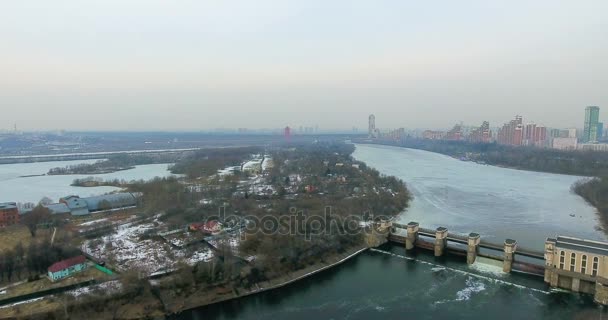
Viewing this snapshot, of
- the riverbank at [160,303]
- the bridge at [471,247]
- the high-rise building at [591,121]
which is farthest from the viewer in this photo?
the high-rise building at [591,121]

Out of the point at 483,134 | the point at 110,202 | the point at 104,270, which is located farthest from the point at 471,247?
the point at 483,134

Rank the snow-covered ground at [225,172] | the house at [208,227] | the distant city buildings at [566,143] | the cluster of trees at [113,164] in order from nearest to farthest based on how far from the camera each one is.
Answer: the house at [208,227], the snow-covered ground at [225,172], the cluster of trees at [113,164], the distant city buildings at [566,143]

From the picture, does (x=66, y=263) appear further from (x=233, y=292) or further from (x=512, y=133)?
(x=512, y=133)

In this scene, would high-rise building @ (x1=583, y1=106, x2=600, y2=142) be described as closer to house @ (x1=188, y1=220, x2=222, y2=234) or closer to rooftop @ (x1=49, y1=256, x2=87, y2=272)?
house @ (x1=188, y1=220, x2=222, y2=234)

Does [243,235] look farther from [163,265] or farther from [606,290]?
[606,290]

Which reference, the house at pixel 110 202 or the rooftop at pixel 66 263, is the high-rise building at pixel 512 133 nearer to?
the house at pixel 110 202

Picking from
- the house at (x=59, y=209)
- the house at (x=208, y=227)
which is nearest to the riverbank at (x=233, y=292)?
the house at (x=208, y=227)

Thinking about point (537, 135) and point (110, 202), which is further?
point (537, 135)
